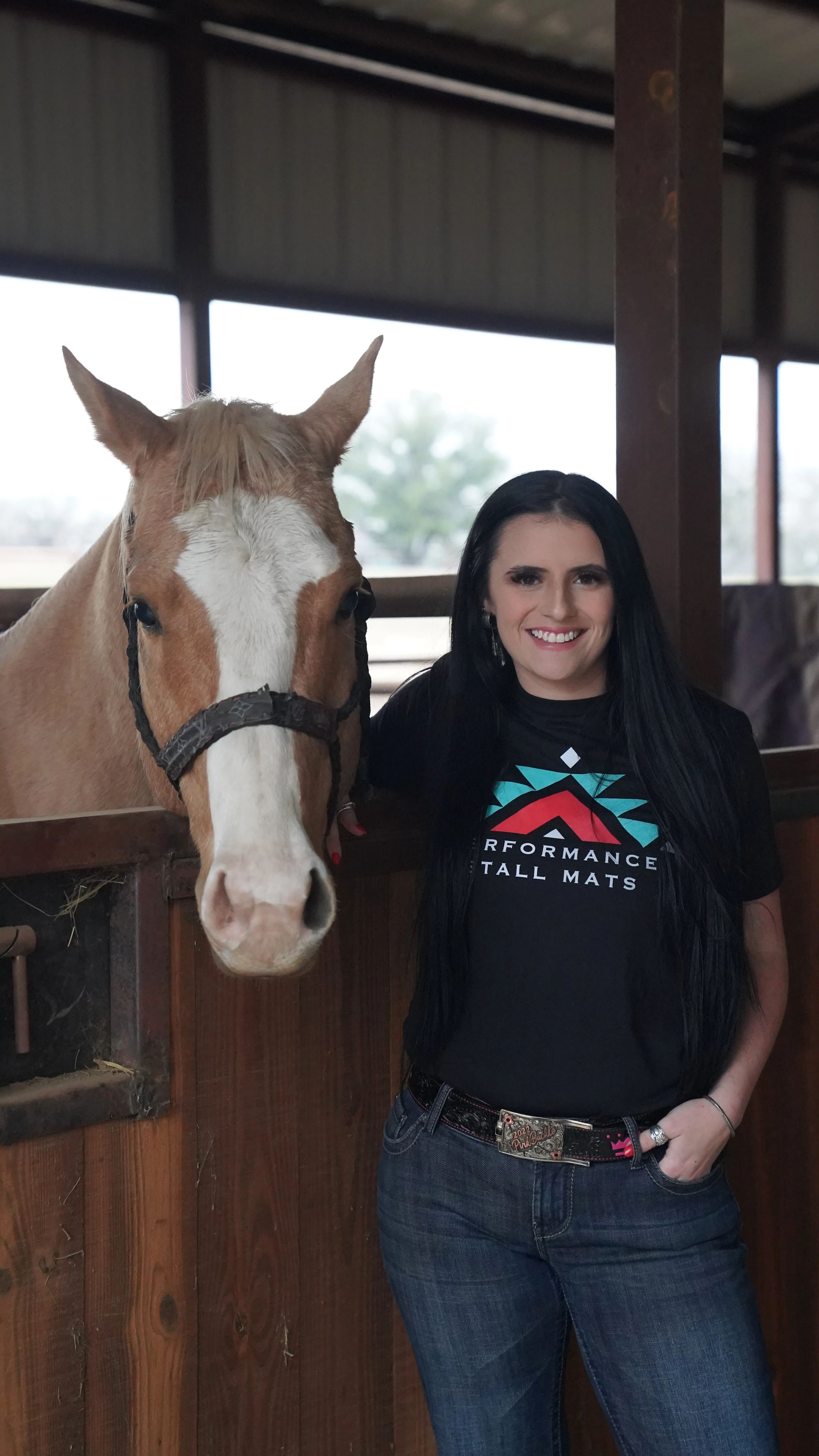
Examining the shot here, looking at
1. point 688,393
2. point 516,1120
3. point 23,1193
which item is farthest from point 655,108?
point 23,1193

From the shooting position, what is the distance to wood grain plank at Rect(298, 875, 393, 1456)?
1.29 metres

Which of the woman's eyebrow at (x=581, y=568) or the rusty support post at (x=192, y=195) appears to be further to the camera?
the rusty support post at (x=192, y=195)

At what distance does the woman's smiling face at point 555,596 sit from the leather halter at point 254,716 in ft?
0.50

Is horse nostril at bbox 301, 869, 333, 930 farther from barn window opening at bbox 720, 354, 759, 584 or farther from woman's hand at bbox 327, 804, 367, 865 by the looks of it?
barn window opening at bbox 720, 354, 759, 584

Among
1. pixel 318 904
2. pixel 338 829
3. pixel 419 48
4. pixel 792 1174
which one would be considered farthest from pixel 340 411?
pixel 419 48

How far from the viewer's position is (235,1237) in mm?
1229

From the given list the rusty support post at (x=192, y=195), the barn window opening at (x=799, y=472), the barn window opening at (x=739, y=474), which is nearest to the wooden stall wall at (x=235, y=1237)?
the rusty support post at (x=192, y=195)

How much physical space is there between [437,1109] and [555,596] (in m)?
0.52

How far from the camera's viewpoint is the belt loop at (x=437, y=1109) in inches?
46.7

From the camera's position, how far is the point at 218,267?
206 inches

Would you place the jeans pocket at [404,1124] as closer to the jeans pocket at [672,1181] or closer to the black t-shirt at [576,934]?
the black t-shirt at [576,934]

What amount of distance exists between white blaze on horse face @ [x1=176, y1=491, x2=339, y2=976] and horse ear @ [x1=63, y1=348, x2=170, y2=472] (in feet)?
0.45

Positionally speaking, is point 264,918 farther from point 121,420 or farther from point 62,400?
point 62,400

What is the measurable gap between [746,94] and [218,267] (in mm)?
3312
